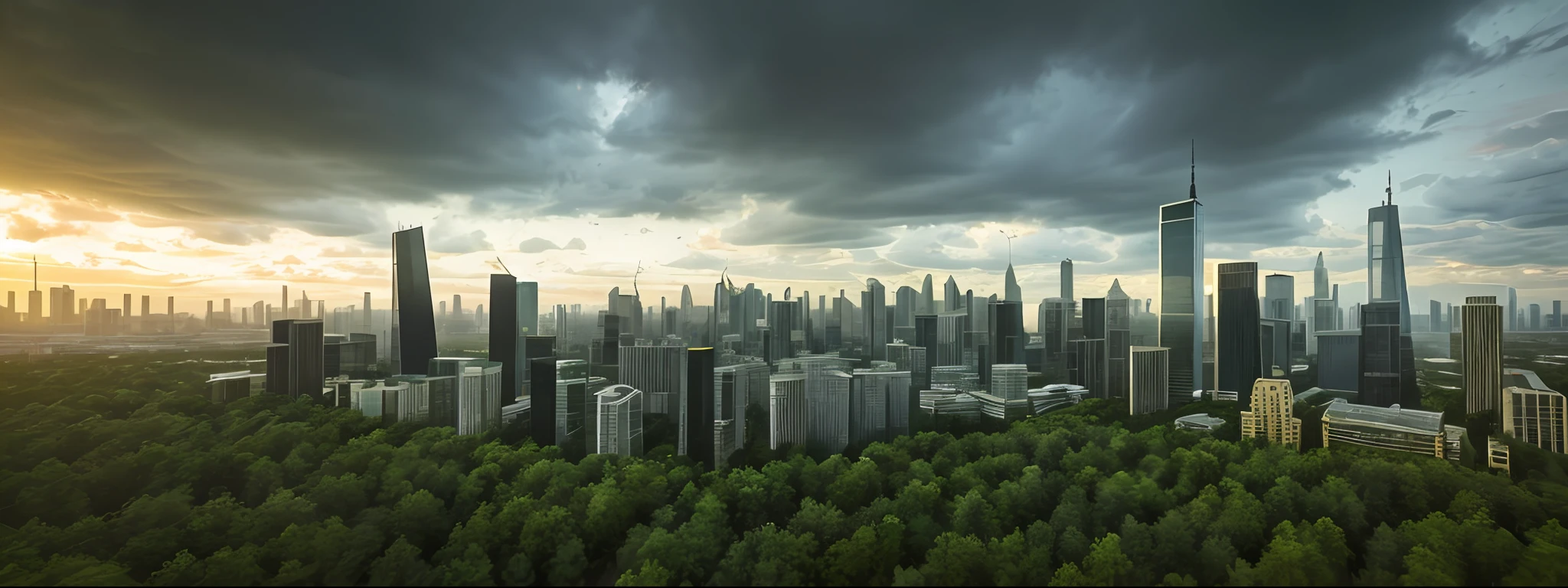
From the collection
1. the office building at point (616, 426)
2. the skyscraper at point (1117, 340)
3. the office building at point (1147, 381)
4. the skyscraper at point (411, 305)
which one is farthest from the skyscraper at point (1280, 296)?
the skyscraper at point (411, 305)

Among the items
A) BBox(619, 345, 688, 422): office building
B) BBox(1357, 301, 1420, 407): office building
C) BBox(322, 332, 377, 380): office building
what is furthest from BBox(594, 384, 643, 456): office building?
BBox(1357, 301, 1420, 407): office building

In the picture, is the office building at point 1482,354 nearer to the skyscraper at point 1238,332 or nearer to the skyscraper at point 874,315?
the skyscraper at point 1238,332

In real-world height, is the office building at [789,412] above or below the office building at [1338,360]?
below

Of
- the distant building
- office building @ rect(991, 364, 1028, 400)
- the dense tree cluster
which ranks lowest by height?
the dense tree cluster

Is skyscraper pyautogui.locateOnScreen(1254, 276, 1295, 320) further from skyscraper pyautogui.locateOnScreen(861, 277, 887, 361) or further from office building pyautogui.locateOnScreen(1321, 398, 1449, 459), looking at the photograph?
skyscraper pyautogui.locateOnScreen(861, 277, 887, 361)

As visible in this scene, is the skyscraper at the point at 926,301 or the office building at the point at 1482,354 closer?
the office building at the point at 1482,354

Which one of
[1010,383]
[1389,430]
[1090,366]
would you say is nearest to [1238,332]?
[1090,366]

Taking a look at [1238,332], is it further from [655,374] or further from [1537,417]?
[655,374]

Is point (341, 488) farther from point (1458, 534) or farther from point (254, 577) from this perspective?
point (1458, 534)
